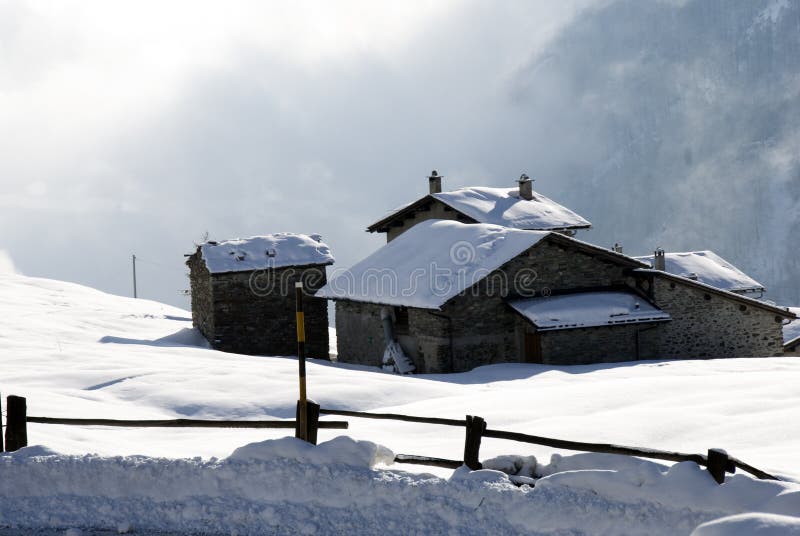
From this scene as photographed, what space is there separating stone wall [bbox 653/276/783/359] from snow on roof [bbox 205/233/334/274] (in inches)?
536

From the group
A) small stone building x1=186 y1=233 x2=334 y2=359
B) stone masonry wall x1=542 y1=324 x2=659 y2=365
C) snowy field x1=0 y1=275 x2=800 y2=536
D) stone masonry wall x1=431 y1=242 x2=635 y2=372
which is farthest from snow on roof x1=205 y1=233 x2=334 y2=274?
snowy field x1=0 y1=275 x2=800 y2=536

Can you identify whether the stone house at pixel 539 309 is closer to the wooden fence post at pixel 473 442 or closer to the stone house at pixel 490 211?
the stone house at pixel 490 211

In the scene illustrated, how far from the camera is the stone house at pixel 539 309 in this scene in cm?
2730

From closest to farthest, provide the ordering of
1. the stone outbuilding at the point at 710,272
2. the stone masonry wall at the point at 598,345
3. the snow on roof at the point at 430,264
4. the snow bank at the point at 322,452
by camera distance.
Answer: the snow bank at the point at 322,452, the stone masonry wall at the point at 598,345, the snow on roof at the point at 430,264, the stone outbuilding at the point at 710,272

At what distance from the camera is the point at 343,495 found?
9.02 metres

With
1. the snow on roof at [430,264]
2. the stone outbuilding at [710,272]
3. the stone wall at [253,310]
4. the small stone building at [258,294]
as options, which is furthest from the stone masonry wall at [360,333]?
the stone outbuilding at [710,272]

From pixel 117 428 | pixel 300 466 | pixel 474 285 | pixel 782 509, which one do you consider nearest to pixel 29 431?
pixel 117 428

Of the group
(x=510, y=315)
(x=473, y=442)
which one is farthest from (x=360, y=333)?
(x=473, y=442)

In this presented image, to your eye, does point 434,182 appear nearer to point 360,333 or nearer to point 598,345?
point 360,333

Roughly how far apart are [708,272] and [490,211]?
41.0ft

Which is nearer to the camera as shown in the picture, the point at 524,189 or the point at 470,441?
the point at 470,441

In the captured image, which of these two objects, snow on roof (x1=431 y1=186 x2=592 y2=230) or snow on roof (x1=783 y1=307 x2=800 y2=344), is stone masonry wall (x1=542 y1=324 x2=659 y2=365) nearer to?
snow on roof (x1=783 y1=307 x2=800 y2=344)

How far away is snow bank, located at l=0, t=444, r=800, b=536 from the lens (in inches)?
317

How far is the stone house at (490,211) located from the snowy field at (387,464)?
23.2 meters
